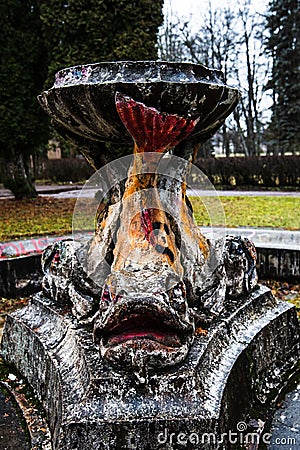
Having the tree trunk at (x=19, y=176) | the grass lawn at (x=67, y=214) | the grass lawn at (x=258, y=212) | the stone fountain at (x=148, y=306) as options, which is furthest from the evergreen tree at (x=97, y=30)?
the stone fountain at (x=148, y=306)

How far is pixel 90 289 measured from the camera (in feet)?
10.0

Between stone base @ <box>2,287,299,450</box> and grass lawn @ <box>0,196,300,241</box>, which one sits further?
grass lawn @ <box>0,196,300,241</box>

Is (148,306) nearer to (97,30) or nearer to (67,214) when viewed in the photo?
(67,214)

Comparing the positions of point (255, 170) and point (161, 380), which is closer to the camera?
point (161, 380)

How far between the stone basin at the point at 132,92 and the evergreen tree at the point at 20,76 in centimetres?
1068

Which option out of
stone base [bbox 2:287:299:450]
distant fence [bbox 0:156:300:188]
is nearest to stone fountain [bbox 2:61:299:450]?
stone base [bbox 2:287:299:450]

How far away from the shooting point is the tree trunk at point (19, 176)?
14.2 metres

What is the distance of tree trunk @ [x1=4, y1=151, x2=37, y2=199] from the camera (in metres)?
14.2

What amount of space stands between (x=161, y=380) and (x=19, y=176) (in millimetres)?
13149

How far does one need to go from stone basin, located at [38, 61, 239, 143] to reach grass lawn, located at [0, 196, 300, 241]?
5.19 metres

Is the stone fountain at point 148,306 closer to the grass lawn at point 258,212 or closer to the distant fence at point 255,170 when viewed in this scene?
the grass lawn at point 258,212

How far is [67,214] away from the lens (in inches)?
494

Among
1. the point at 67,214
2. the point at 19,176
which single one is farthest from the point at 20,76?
the point at 67,214

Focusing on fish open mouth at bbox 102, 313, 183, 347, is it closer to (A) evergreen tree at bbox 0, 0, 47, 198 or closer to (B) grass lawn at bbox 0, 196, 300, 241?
(B) grass lawn at bbox 0, 196, 300, 241
